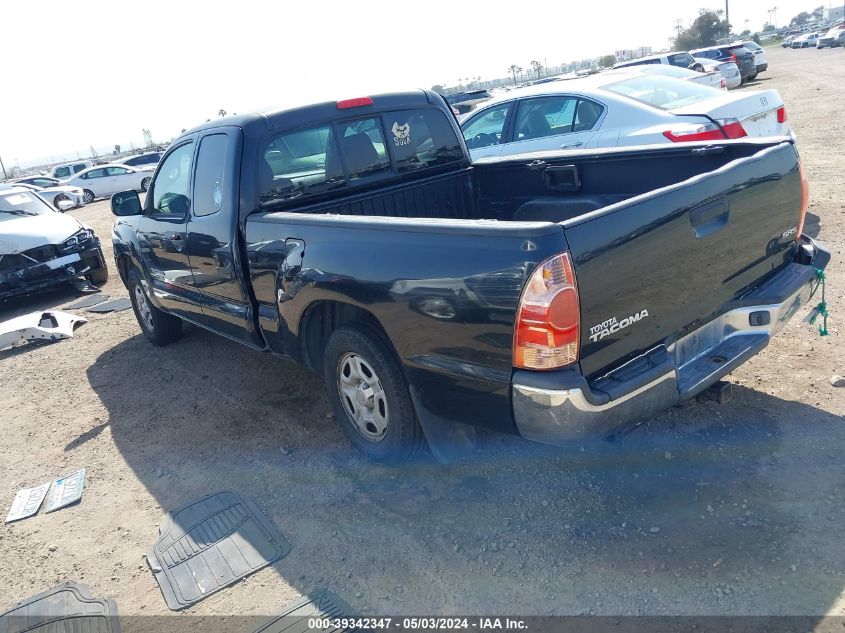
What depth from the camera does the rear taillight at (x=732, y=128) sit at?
6.70 metres

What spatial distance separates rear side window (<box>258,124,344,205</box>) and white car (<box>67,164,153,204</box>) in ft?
85.1

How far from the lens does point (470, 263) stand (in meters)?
2.80

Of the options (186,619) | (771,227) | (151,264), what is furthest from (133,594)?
(771,227)

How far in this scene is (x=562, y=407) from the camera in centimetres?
269

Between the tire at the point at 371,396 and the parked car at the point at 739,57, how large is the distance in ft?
92.9

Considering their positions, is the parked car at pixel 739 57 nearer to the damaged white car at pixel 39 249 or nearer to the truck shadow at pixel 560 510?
the damaged white car at pixel 39 249

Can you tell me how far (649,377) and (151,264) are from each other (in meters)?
4.44

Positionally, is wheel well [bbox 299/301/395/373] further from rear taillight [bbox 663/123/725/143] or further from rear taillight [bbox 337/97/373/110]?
rear taillight [bbox 663/123/725/143]

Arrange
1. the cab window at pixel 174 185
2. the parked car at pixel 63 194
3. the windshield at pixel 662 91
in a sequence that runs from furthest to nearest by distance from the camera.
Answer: the parked car at pixel 63 194
the windshield at pixel 662 91
the cab window at pixel 174 185

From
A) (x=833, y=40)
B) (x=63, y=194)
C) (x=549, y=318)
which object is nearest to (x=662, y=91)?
(x=549, y=318)

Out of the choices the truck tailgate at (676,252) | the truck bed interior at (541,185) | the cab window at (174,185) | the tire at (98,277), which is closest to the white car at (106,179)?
the tire at (98,277)

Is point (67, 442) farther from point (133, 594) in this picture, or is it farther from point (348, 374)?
point (348, 374)

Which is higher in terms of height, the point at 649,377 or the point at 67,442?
the point at 649,377

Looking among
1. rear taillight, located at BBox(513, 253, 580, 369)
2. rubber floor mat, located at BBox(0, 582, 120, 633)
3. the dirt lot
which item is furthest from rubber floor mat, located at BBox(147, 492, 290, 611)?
rear taillight, located at BBox(513, 253, 580, 369)
